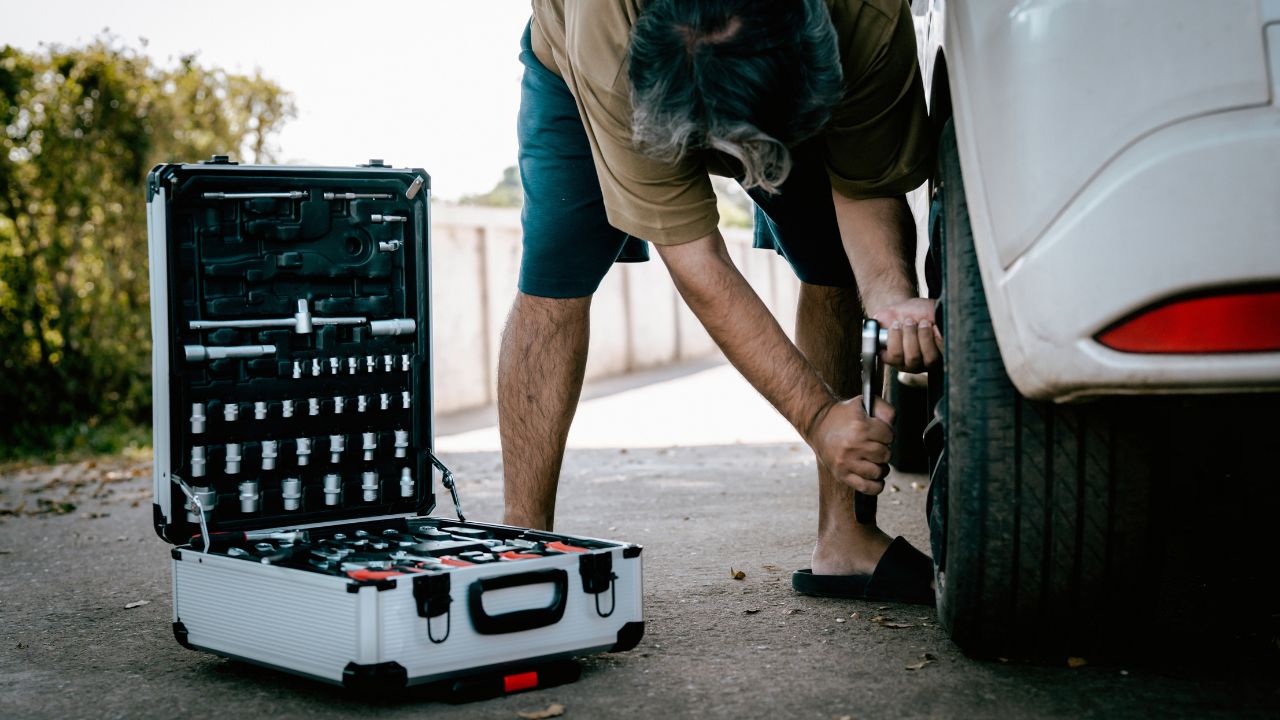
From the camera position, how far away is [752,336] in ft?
7.36

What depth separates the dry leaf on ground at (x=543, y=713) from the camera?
1879 millimetres

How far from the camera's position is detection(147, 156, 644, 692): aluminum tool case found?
203 cm

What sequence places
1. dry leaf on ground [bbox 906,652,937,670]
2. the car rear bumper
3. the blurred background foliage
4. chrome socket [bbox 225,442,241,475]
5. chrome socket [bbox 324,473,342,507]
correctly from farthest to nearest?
1. the blurred background foliage
2. chrome socket [bbox 324,473,342,507]
3. chrome socket [bbox 225,442,241,475]
4. dry leaf on ground [bbox 906,652,937,670]
5. the car rear bumper

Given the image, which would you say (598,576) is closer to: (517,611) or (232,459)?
(517,611)

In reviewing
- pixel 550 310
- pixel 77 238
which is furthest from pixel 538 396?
pixel 77 238

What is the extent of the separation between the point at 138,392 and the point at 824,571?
678 cm

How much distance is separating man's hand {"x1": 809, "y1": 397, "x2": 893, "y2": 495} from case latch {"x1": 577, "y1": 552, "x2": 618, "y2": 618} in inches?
16.6

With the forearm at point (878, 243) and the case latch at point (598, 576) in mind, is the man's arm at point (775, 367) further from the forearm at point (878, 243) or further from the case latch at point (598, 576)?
the case latch at point (598, 576)

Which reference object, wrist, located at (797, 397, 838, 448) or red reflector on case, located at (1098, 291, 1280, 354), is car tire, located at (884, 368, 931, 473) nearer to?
wrist, located at (797, 397, 838, 448)

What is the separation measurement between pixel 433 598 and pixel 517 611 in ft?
0.53

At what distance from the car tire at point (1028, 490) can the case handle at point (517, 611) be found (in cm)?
64

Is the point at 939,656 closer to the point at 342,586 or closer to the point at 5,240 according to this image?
the point at 342,586

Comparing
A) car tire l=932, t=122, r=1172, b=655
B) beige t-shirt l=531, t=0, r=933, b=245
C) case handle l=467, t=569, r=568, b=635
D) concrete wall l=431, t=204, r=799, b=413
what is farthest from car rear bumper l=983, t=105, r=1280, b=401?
concrete wall l=431, t=204, r=799, b=413

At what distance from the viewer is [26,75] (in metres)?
8.13
